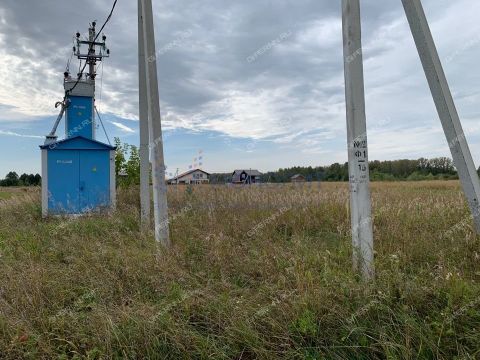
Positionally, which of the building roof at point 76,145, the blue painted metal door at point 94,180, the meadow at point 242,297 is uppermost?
the building roof at point 76,145

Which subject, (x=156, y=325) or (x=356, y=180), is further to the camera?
(x=356, y=180)

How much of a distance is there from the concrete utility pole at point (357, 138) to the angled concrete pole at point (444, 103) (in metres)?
0.88

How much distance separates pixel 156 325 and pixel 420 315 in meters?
2.07

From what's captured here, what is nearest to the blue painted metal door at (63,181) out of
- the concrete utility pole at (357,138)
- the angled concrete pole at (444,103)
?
the concrete utility pole at (357,138)

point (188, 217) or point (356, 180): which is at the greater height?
point (356, 180)

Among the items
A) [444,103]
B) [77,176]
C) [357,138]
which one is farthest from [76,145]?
[444,103]

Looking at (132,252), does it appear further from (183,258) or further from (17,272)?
(17,272)

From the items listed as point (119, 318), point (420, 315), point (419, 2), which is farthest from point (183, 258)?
point (419, 2)

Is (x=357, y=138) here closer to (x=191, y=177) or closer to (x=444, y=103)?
(x=444, y=103)

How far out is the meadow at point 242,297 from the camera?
2.30 m

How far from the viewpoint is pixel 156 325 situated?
2.50 meters

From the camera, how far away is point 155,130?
4.37 m

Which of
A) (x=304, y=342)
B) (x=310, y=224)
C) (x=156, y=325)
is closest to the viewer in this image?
(x=304, y=342)

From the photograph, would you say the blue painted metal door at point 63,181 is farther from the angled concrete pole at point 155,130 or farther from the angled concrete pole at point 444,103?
the angled concrete pole at point 444,103
